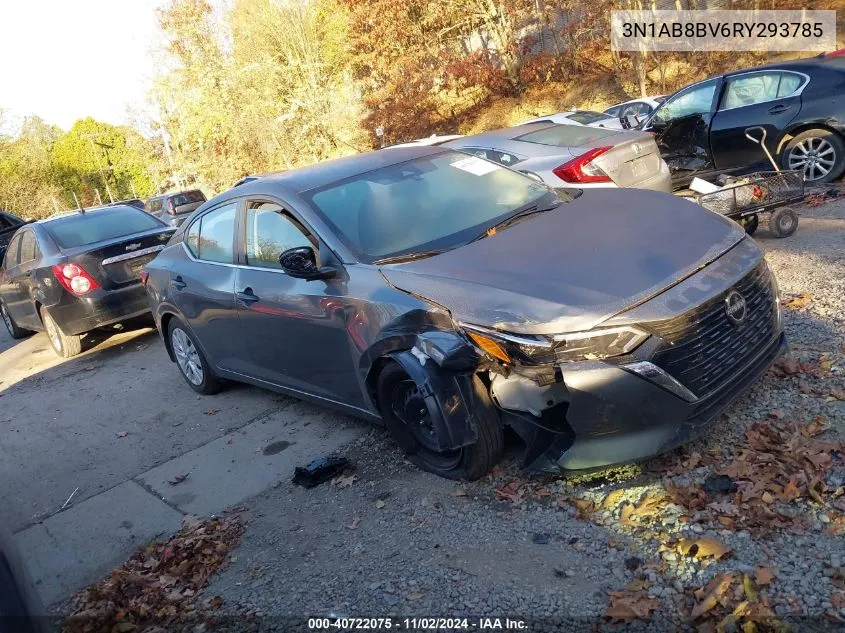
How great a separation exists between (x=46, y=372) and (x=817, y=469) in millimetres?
8277

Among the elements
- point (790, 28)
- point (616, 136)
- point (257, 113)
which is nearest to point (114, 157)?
point (257, 113)

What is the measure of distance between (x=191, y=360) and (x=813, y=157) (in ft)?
23.7

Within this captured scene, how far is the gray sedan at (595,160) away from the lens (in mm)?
7559

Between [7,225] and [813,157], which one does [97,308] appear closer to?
[813,157]

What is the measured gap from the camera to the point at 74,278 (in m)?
8.31

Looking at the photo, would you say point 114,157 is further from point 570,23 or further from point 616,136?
point 616,136

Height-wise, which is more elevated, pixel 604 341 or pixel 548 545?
pixel 604 341

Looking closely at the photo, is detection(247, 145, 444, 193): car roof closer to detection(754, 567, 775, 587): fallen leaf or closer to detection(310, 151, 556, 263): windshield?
detection(310, 151, 556, 263): windshield

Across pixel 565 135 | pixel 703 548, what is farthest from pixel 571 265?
pixel 565 135

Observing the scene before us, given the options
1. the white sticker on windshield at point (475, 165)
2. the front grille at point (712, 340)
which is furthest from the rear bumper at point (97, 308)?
the front grille at point (712, 340)

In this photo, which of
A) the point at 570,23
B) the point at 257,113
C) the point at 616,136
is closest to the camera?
the point at 616,136

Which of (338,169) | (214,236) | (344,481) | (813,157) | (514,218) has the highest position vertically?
(338,169)

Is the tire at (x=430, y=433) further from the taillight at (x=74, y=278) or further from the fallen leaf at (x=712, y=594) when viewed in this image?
the taillight at (x=74, y=278)

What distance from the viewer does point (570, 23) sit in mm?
23062
